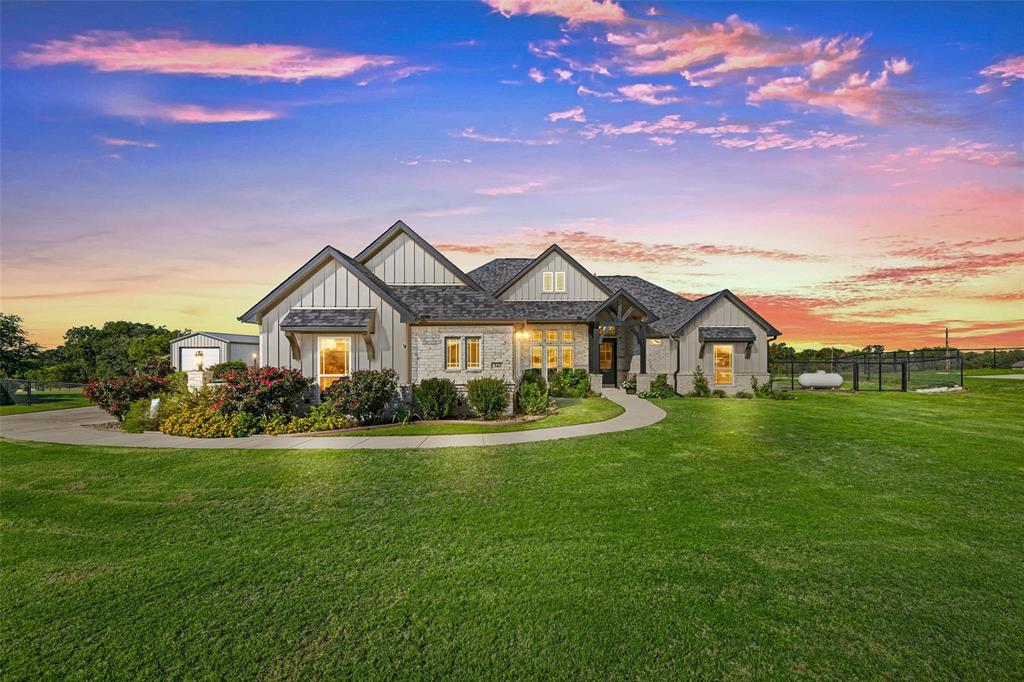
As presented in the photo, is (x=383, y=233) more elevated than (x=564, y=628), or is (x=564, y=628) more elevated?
(x=383, y=233)

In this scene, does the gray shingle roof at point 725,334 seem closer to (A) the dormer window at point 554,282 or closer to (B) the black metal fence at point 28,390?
(A) the dormer window at point 554,282

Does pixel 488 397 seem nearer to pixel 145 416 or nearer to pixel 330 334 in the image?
pixel 330 334

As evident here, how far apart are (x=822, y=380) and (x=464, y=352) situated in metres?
21.1

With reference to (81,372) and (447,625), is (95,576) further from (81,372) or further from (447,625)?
(81,372)

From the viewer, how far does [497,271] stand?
3169cm

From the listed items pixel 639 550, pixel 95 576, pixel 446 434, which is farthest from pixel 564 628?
pixel 446 434

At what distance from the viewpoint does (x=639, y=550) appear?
5.43m

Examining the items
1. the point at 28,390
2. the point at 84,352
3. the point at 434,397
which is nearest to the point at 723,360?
the point at 434,397

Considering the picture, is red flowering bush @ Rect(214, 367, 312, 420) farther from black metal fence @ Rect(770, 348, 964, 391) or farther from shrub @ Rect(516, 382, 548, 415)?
black metal fence @ Rect(770, 348, 964, 391)

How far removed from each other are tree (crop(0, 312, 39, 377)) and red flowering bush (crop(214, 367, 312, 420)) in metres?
23.6

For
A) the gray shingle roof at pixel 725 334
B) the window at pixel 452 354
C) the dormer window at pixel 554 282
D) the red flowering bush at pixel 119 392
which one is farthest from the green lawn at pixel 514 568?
the dormer window at pixel 554 282

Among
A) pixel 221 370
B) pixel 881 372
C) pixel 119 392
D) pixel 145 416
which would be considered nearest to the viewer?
pixel 145 416

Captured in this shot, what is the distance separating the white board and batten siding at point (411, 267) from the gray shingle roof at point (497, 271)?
8.69 metres

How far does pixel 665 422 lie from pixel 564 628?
37.8 feet
